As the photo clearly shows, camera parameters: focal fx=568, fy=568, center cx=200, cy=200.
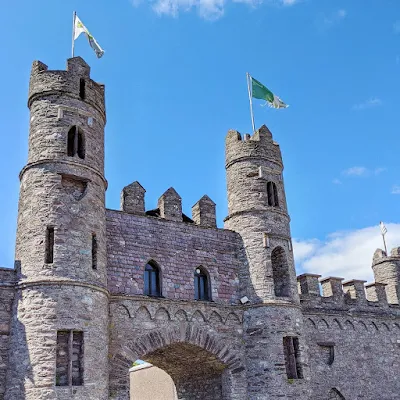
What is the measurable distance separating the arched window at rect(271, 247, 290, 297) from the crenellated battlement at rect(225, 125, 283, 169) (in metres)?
3.49

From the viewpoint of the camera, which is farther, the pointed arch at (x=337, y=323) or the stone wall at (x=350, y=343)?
the pointed arch at (x=337, y=323)

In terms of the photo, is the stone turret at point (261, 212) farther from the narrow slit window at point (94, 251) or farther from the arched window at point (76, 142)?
the arched window at point (76, 142)

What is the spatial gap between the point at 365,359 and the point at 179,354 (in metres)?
7.72

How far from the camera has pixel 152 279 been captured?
17938mm

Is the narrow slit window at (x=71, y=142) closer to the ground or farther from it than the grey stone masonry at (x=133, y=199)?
farther from it

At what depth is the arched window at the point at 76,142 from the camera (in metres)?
17.1

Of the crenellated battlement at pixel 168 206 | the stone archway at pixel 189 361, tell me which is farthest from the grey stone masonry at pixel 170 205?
the stone archway at pixel 189 361

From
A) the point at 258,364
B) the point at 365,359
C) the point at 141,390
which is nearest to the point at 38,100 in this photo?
the point at 258,364

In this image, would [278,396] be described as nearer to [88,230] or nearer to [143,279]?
[143,279]

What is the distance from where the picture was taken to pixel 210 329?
18.0m

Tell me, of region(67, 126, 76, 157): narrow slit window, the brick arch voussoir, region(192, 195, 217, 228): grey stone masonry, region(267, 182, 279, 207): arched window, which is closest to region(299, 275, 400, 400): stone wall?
region(267, 182, 279, 207): arched window

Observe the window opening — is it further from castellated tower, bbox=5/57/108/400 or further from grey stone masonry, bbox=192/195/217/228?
castellated tower, bbox=5/57/108/400

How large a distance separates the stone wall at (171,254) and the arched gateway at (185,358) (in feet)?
3.57

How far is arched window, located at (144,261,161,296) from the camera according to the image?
17719mm
